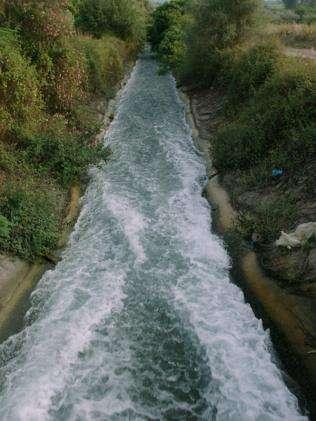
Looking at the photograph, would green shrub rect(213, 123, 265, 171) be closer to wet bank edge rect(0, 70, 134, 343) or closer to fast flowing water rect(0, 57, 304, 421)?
fast flowing water rect(0, 57, 304, 421)

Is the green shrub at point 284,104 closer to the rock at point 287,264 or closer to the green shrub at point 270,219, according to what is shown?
the green shrub at point 270,219

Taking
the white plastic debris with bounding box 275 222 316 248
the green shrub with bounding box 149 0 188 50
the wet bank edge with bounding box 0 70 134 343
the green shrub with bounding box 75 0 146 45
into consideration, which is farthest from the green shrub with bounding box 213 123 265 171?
the green shrub with bounding box 149 0 188 50

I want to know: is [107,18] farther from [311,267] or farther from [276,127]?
[311,267]

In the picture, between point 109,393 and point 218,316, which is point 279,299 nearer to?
point 218,316

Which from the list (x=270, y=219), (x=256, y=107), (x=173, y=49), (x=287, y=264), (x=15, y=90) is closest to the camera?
(x=287, y=264)

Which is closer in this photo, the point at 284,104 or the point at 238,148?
the point at 284,104

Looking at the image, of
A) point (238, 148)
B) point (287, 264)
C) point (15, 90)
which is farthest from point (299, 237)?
point (15, 90)

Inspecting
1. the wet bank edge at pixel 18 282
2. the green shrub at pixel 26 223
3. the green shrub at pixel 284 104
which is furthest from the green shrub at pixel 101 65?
the wet bank edge at pixel 18 282
